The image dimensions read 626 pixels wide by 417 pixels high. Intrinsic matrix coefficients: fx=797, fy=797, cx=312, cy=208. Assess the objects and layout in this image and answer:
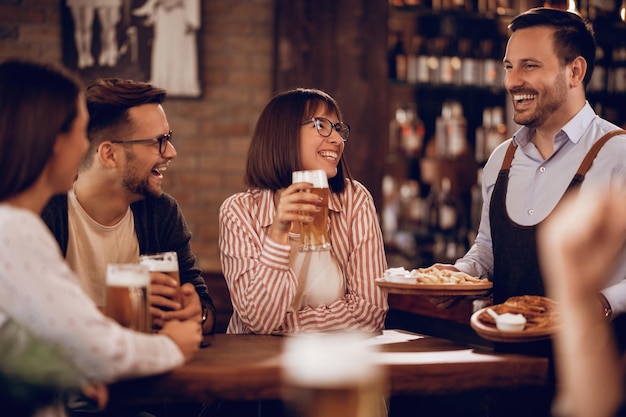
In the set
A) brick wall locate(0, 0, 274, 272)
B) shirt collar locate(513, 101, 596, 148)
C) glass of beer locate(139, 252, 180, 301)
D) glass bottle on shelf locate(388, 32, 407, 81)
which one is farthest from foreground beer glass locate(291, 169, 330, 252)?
glass bottle on shelf locate(388, 32, 407, 81)

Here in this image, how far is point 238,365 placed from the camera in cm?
179

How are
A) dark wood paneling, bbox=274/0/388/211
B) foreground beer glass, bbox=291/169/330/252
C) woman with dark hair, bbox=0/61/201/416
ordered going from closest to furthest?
woman with dark hair, bbox=0/61/201/416 → foreground beer glass, bbox=291/169/330/252 → dark wood paneling, bbox=274/0/388/211

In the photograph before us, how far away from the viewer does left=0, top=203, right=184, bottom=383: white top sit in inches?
58.8

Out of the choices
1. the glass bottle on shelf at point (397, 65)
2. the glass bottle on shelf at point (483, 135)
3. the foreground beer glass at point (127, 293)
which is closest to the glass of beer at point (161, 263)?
the foreground beer glass at point (127, 293)

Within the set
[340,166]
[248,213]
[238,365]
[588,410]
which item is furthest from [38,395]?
[340,166]

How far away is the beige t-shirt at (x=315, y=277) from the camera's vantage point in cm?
250

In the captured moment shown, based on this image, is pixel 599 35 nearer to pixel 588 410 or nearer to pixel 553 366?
pixel 553 366

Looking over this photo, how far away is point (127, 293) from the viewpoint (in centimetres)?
183

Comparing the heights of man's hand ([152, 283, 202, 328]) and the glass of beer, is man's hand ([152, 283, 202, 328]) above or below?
below

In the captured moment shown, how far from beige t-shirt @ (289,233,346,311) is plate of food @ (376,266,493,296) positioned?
29cm

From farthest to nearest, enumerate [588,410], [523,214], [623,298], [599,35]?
[599,35], [523,214], [623,298], [588,410]

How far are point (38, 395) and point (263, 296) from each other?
959 millimetres

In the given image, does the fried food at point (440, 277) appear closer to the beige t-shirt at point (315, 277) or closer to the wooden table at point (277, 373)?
the wooden table at point (277, 373)

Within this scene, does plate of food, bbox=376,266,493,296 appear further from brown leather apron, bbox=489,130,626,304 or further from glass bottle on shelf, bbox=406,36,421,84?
glass bottle on shelf, bbox=406,36,421,84
